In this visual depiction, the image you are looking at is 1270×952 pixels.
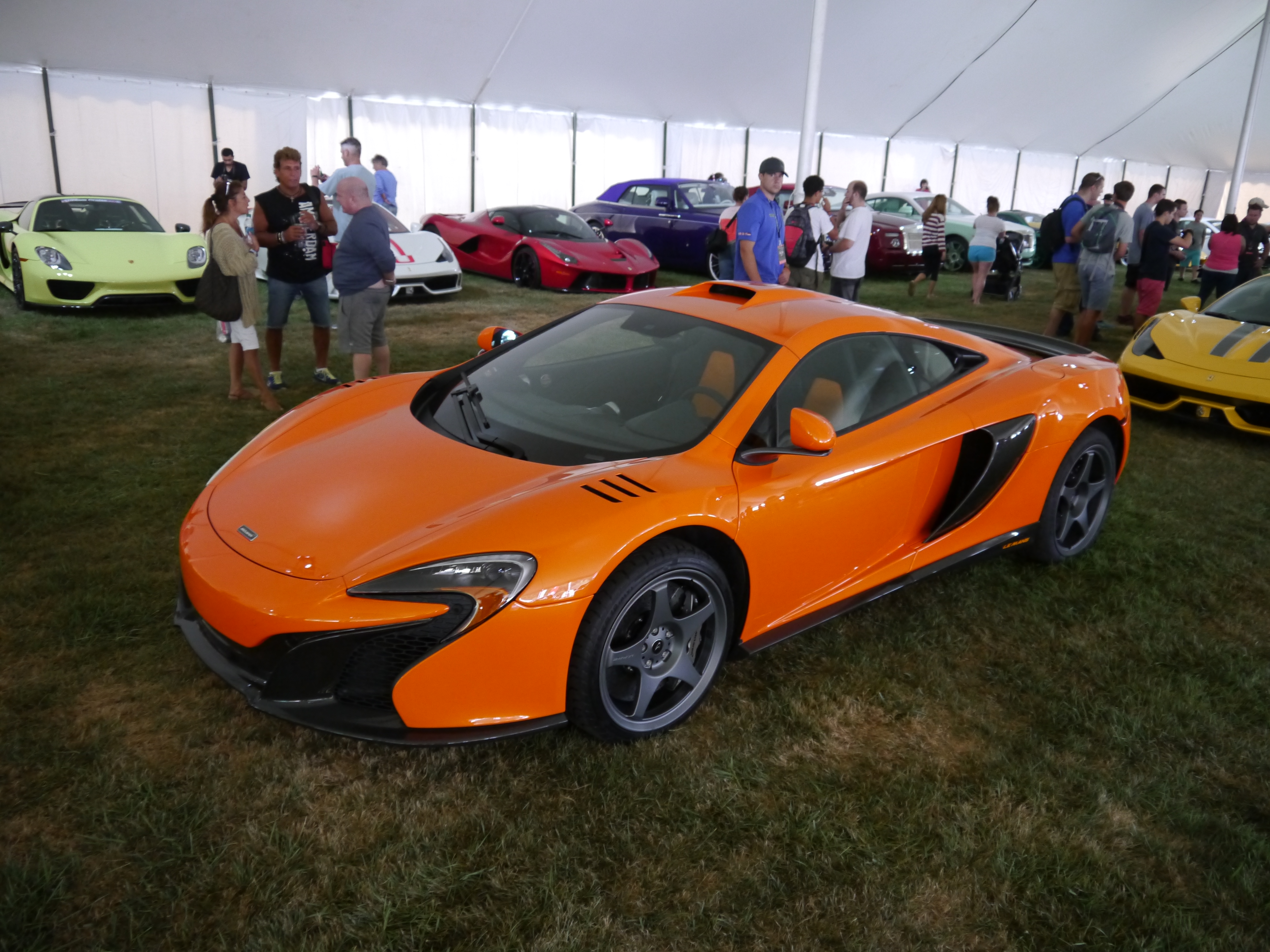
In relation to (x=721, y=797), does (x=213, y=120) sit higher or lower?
higher

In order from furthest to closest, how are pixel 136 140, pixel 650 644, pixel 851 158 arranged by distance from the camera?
pixel 851 158
pixel 136 140
pixel 650 644

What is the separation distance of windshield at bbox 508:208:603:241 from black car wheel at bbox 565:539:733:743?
991 centimetres

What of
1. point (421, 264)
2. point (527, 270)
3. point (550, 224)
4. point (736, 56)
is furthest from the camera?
point (736, 56)

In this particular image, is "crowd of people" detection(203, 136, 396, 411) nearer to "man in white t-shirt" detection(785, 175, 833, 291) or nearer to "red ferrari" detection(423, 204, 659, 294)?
"man in white t-shirt" detection(785, 175, 833, 291)

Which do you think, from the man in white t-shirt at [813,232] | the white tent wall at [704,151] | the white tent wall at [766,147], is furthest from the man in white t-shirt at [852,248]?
the white tent wall at [766,147]

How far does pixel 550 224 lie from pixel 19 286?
6.13 m

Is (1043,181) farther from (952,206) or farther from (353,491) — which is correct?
(353,491)

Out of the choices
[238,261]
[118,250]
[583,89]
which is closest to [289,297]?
[238,261]

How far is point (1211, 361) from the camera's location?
20.6 feet

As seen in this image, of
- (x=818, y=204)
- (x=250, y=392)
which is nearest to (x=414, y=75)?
(x=818, y=204)

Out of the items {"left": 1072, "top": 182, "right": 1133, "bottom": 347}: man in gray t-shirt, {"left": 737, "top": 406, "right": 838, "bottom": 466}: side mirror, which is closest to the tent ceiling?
{"left": 1072, "top": 182, "right": 1133, "bottom": 347}: man in gray t-shirt

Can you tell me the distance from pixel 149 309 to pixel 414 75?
8.47m

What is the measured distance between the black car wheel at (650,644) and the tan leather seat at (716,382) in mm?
554

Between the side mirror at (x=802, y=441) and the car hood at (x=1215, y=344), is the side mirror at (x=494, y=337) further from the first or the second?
the car hood at (x=1215, y=344)
